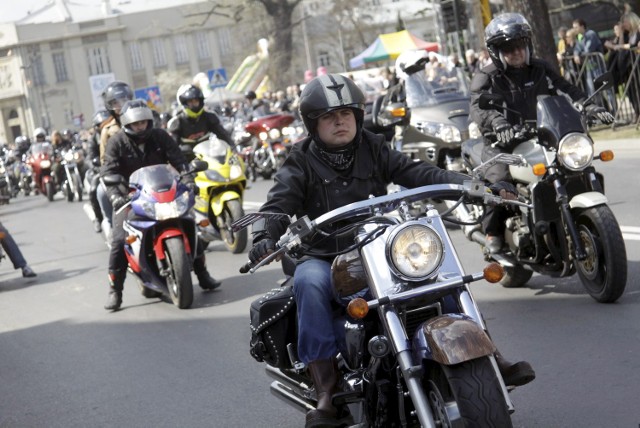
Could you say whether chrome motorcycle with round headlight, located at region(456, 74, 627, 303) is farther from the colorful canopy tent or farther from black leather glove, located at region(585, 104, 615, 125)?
the colorful canopy tent

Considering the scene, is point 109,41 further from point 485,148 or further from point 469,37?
point 485,148

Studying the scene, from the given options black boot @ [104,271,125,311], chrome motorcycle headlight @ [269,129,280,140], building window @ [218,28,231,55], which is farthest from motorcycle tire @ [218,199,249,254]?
building window @ [218,28,231,55]

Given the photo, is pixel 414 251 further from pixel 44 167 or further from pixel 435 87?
pixel 44 167

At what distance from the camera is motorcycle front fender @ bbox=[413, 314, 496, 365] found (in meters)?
4.32

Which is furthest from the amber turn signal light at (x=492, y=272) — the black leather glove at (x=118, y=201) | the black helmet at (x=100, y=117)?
the black helmet at (x=100, y=117)

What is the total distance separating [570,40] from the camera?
21406 millimetres

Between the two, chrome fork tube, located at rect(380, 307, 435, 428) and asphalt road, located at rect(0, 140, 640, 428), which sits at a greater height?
chrome fork tube, located at rect(380, 307, 435, 428)

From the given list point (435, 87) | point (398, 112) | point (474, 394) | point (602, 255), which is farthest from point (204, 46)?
point (474, 394)

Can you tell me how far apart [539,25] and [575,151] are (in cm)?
1469

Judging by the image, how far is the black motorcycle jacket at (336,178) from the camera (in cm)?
541

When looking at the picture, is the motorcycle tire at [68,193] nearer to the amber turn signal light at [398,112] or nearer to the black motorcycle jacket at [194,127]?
the black motorcycle jacket at [194,127]

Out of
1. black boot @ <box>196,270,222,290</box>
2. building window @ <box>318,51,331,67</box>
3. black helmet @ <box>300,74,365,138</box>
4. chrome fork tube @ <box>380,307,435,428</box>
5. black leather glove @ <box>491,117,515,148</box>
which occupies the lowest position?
black boot @ <box>196,270,222,290</box>

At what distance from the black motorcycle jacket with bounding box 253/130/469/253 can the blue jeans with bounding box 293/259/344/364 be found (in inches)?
10.4

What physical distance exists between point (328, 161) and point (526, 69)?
3569 mm
